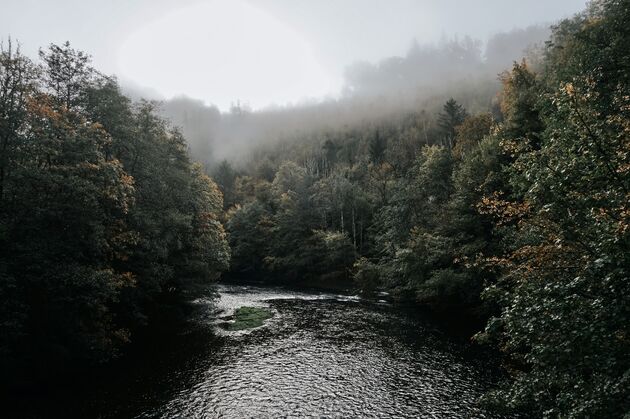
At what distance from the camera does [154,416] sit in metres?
17.3

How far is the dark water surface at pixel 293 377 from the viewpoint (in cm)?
1791

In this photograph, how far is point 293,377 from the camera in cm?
2177

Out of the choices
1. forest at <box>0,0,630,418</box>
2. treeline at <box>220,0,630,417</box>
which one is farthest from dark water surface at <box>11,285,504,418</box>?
treeline at <box>220,0,630,417</box>

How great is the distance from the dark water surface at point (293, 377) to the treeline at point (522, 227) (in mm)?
3550

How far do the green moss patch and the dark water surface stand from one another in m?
1.45

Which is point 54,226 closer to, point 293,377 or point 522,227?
point 293,377

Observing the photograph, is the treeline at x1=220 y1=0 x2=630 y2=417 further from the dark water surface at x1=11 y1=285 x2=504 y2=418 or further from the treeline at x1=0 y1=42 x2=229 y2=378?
the treeline at x1=0 y1=42 x2=229 y2=378

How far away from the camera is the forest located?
9.65 metres

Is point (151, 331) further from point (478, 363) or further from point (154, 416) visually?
point (478, 363)

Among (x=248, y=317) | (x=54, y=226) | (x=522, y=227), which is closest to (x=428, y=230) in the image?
(x=248, y=317)

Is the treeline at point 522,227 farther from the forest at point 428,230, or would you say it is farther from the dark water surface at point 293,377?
the dark water surface at point 293,377

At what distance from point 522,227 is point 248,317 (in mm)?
26623

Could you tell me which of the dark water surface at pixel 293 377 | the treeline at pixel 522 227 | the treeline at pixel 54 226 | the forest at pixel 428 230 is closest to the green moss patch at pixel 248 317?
the dark water surface at pixel 293 377

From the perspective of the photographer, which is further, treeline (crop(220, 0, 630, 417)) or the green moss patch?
the green moss patch
